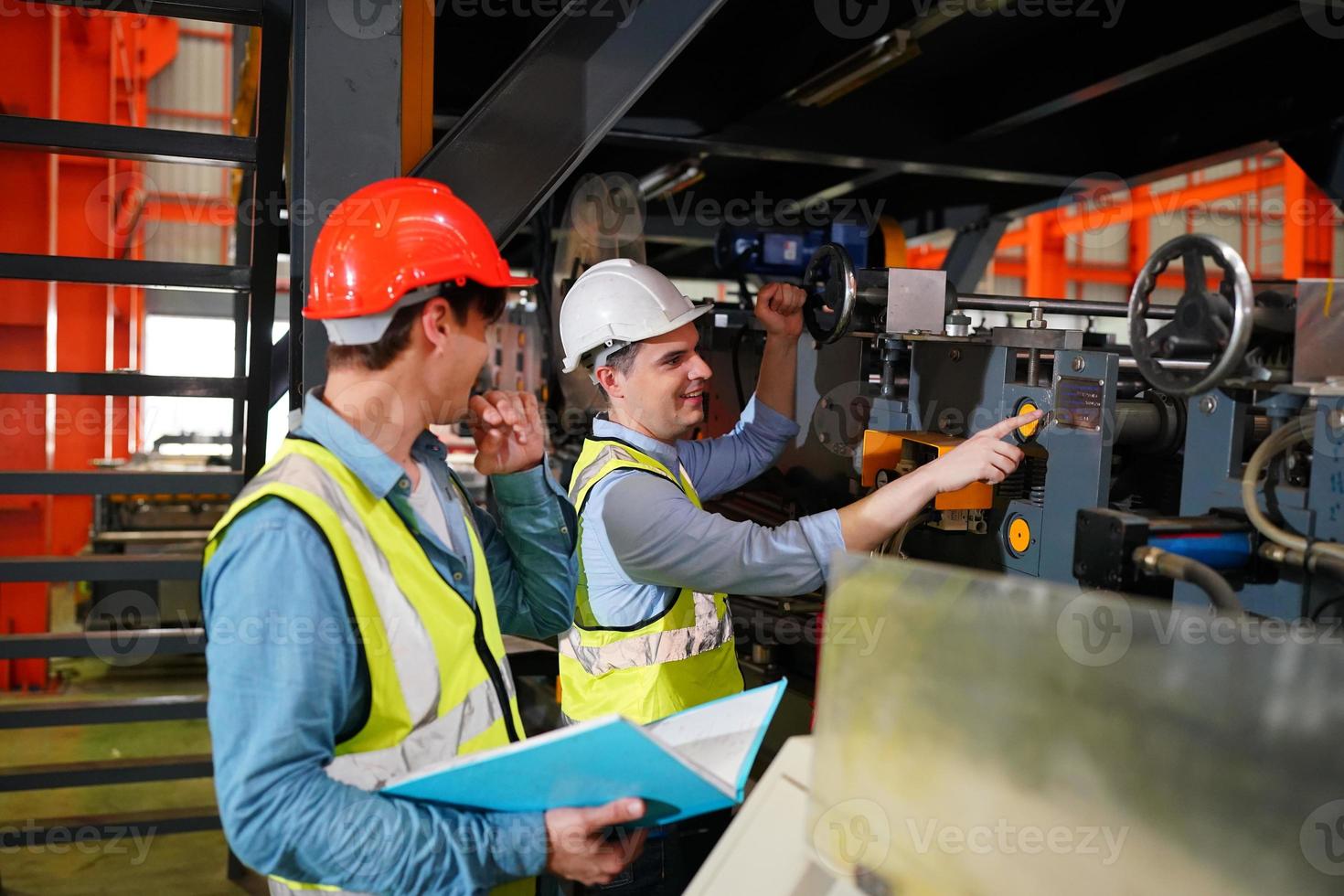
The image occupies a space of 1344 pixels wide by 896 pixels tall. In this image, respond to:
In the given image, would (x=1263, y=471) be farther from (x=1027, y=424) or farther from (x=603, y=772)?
(x=603, y=772)

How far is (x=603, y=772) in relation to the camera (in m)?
1.11

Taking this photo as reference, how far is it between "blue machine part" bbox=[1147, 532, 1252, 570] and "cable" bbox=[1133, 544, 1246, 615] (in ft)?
0.10

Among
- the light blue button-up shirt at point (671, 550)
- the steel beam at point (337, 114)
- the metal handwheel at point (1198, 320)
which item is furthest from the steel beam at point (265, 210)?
the metal handwheel at point (1198, 320)

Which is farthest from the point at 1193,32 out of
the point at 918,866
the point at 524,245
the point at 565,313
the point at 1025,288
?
the point at 1025,288

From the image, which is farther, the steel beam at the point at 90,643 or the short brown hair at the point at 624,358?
the steel beam at the point at 90,643

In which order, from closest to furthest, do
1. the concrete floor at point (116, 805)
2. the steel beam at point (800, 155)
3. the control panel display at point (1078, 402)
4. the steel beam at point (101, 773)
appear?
1. the control panel display at point (1078, 402)
2. the steel beam at point (101, 773)
3. the concrete floor at point (116, 805)
4. the steel beam at point (800, 155)

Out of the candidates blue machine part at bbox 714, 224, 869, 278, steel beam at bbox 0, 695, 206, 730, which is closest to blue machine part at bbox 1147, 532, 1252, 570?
steel beam at bbox 0, 695, 206, 730

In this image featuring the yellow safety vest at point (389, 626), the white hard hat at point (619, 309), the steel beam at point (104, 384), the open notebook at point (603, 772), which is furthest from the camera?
the steel beam at point (104, 384)

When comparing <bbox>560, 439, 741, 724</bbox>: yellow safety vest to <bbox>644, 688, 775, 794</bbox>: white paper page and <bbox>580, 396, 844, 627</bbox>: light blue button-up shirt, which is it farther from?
<bbox>644, 688, 775, 794</bbox>: white paper page

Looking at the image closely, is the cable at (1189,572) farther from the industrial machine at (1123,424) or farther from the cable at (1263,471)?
the cable at (1263,471)

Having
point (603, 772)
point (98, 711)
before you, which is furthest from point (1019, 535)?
point (98, 711)

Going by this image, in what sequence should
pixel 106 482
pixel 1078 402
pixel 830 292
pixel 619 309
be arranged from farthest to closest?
pixel 106 482 → pixel 830 292 → pixel 619 309 → pixel 1078 402

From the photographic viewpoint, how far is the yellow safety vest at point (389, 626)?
3.77 feet

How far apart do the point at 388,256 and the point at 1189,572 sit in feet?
3.50
